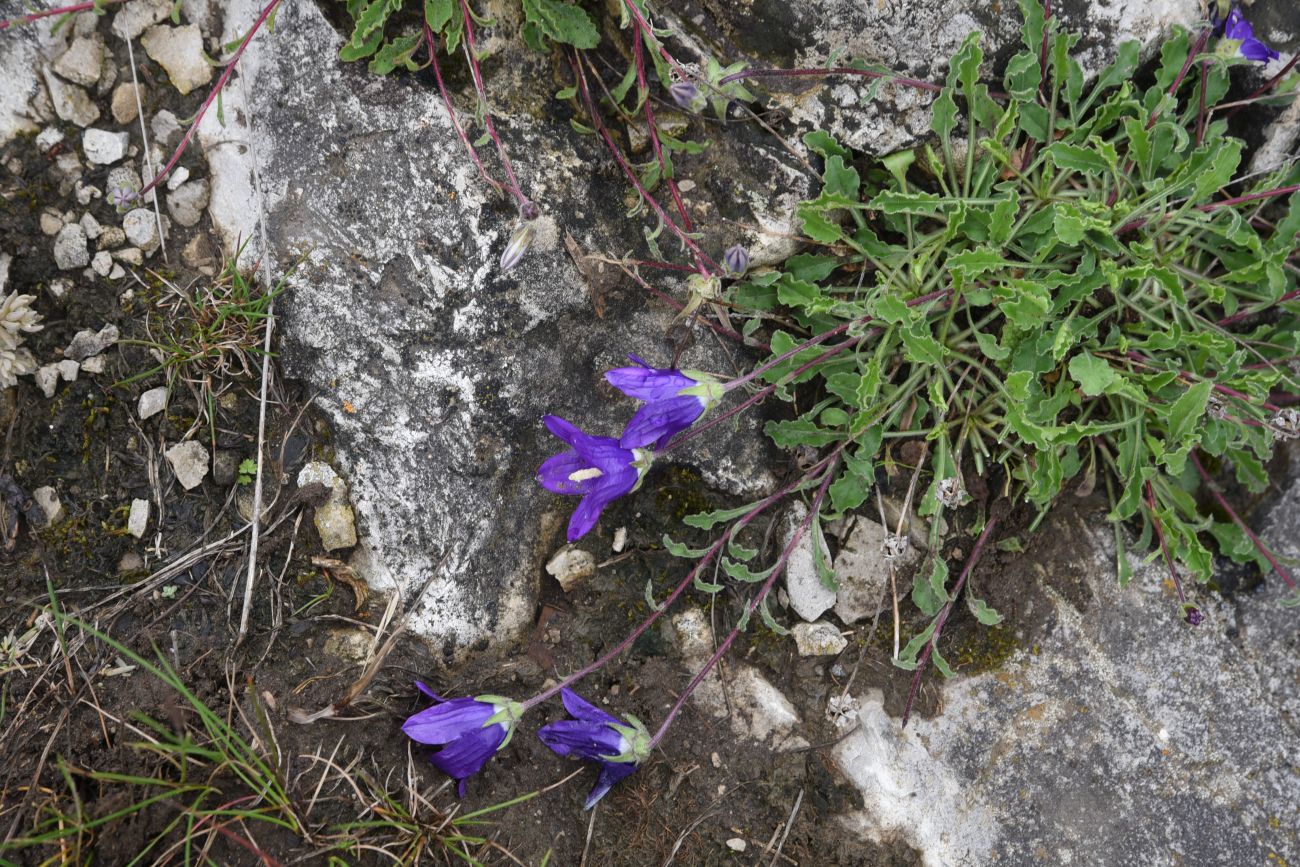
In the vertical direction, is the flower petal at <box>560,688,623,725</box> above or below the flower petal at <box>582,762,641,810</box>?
above

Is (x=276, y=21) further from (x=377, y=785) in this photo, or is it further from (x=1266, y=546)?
(x=1266, y=546)

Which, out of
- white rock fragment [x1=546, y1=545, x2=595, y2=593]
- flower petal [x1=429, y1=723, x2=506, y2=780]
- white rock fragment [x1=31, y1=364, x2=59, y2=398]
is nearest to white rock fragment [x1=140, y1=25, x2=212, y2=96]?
white rock fragment [x1=31, y1=364, x2=59, y2=398]

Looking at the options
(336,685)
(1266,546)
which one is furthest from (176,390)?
(1266,546)

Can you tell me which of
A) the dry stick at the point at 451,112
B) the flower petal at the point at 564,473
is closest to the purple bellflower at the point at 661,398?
the flower petal at the point at 564,473

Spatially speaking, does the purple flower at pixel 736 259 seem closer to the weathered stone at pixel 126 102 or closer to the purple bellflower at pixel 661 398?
the purple bellflower at pixel 661 398

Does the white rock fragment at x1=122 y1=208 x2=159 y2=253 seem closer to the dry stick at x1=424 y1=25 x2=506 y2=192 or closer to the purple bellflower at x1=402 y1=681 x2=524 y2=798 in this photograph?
the dry stick at x1=424 y1=25 x2=506 y2=192
